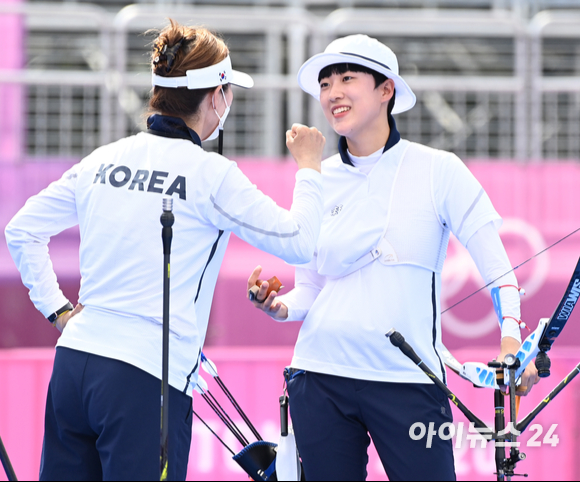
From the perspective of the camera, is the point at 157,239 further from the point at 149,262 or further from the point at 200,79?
the point at 200,79

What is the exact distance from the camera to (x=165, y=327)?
189cm

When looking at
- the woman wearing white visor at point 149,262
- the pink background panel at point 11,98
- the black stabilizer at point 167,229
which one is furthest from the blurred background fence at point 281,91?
the black stabilizer at point 167,229

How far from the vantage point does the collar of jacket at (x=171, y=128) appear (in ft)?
6.95

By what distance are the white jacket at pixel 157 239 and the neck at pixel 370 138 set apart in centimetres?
49

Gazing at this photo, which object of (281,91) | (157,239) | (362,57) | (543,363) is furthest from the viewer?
(281,91)

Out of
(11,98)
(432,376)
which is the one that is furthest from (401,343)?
(11,98)

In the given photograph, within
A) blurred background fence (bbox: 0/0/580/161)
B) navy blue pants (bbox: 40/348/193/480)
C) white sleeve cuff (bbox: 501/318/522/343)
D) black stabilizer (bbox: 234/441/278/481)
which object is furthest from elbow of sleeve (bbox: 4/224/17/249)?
blurred background fence (bbox: 0/0/580/161)

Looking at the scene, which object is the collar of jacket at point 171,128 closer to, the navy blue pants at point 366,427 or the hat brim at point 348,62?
the hat brim at point 348,62

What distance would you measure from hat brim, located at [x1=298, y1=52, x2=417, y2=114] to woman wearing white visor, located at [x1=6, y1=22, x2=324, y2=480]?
18.7 inches

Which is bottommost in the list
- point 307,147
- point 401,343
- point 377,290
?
point 401,343

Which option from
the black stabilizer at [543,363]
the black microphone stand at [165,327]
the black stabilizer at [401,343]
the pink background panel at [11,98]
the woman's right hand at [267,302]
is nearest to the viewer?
the black microphone stand at [165,327]

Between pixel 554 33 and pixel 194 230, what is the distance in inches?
192

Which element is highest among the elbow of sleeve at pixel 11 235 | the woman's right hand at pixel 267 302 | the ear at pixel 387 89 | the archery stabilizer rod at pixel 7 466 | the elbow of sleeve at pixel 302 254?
the ear at pixel 387 89

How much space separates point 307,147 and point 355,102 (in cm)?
33
